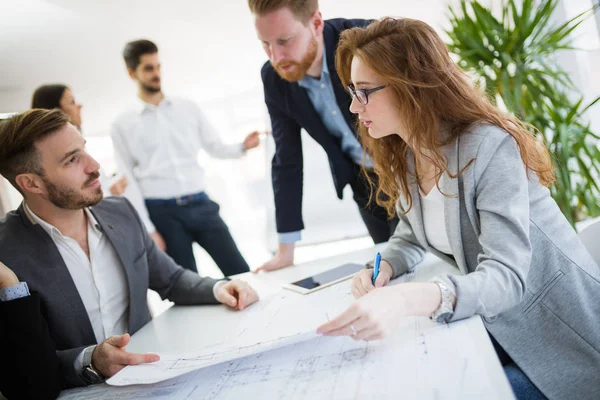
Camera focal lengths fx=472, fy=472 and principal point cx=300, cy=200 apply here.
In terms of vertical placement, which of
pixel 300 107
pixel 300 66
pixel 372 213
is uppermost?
pixel 300 66

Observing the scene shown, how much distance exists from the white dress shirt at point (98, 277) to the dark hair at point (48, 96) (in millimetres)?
855

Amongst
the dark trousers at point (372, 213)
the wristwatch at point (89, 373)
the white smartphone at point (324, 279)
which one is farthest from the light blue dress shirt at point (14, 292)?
Result: the dark trousers at point (372, 213)

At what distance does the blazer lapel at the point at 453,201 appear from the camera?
1021 mm

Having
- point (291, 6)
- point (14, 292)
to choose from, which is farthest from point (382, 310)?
point (291, 6)

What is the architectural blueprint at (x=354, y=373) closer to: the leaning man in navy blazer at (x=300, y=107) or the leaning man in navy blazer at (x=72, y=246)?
the leaning man in navy blazer at (x=72, y=246)

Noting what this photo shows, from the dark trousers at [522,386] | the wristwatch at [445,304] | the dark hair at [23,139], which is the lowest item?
the dark trousers at [522,386]

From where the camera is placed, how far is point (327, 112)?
1878 millimetres

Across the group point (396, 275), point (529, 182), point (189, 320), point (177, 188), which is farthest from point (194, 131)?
point (529, 182)

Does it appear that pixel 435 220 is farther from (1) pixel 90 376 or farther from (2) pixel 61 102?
(2) pixel 61 102

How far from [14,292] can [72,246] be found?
0.31 meters

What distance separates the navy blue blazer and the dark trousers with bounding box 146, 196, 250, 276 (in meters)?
0.88

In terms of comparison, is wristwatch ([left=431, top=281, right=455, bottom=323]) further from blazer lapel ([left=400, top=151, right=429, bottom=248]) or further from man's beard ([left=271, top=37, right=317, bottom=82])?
man's beard ([left=271, top=37, right=317, bottom=82])

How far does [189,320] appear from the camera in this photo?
4.37ft

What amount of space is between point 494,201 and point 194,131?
238 centimetres
